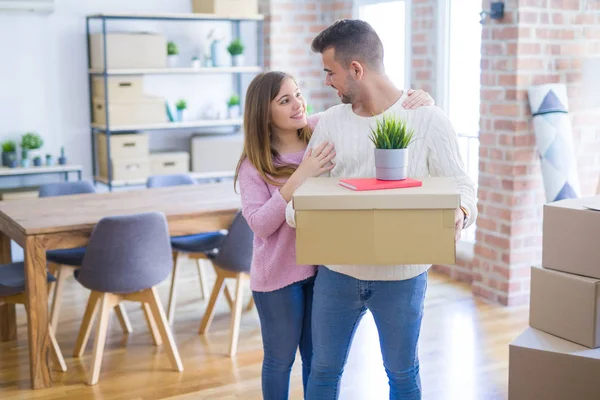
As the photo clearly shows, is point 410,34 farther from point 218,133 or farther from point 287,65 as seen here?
point 218,133

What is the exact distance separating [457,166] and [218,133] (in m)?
4.11

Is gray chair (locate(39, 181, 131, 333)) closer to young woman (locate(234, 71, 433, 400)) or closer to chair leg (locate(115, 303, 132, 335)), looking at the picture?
chair leg (locate(115, 303, 132, 335))

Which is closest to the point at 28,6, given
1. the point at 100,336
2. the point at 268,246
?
the point at 100,336

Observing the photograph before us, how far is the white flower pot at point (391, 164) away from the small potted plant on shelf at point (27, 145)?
12.4 ft

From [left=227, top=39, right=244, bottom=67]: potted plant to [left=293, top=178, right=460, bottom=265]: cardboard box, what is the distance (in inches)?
159

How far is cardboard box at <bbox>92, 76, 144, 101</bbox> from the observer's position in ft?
17.8

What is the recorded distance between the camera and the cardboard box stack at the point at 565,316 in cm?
272

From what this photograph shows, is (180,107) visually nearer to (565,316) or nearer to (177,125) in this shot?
(177,125)

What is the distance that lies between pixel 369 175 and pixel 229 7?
12.7 ft

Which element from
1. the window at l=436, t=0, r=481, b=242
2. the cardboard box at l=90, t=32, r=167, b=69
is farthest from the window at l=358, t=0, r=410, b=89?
the cardboard box at l=90, t=32, r=167, b=69

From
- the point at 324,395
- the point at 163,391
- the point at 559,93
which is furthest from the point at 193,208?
the point at 559,93

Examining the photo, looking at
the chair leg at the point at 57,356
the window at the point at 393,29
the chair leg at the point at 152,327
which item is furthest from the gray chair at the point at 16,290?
the window at the point at 393,29

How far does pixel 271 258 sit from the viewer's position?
2451mm

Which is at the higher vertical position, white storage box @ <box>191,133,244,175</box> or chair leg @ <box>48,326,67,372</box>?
white storage box @ <box>191,133,244,175</box>
